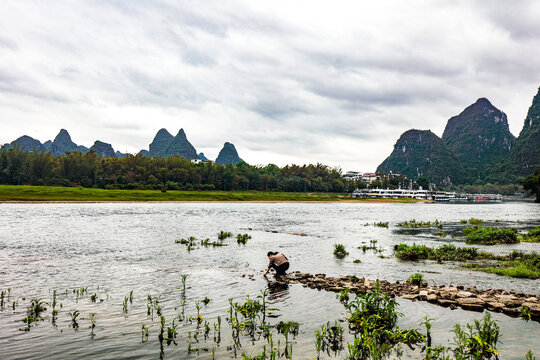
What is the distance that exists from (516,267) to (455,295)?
35.7 ft

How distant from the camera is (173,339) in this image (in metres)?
11.8

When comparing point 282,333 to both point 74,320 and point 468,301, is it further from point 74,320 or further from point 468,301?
point 468,301

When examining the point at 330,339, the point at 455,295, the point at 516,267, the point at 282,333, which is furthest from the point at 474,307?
the point at 516,267

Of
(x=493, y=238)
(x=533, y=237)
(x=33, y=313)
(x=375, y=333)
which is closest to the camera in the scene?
(x=375, y=333)

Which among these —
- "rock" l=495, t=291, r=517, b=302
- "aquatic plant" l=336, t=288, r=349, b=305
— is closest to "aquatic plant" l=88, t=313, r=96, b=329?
"aquatic plant" l=336, t=288, r=349, b=305

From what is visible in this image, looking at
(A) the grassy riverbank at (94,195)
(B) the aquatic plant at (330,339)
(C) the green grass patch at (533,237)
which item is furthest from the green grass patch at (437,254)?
(A) the grassy riverbank at (94,195)

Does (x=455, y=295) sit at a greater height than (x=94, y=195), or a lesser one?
lesser

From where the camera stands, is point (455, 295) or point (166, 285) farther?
point (166, 285)

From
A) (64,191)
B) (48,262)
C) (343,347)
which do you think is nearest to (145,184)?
(64,191)

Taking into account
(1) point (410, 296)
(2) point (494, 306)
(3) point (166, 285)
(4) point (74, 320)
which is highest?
(2) point (494, 306)

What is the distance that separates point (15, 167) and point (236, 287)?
473 feet

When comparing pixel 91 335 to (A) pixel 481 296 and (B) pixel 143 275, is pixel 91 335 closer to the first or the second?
(B) pixel 143 275

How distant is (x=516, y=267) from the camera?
23484 millimetres

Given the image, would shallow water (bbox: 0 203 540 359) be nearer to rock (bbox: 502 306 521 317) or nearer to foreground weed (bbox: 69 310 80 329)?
foreground weed (bbox: 69 310 80 329)
